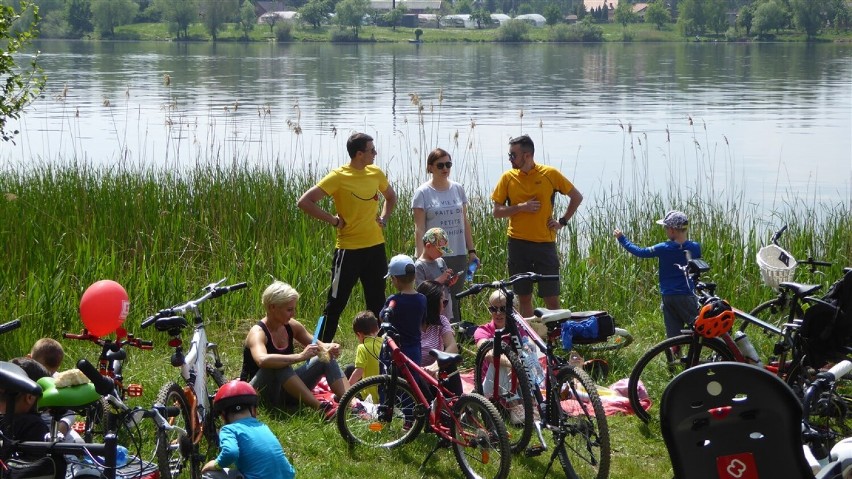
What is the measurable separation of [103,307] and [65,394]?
1261 millimetres

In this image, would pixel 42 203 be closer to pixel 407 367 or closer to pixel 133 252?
pixel 133 252

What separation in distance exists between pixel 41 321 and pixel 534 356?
12.6 ft

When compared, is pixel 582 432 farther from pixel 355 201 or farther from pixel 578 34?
pixel 578 34

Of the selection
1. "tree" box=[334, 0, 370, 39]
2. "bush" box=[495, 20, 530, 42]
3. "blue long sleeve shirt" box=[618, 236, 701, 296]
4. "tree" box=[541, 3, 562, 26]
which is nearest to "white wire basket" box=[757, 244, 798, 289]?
"blue long sleeve shirt" box=[618, 236, 701, 296]

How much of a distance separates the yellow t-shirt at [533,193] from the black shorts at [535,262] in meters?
0.05

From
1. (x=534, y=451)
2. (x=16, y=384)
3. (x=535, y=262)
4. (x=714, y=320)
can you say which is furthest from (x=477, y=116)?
(x=16, y=384)

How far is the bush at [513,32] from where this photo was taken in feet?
244

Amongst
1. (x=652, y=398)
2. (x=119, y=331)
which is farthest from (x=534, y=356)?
(x=119, y=331)

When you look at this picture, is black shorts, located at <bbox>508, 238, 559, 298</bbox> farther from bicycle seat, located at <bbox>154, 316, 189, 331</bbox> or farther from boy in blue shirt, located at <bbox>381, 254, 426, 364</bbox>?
bicycle seat, located at <bbox>154, 316, 189, 331</bbox>

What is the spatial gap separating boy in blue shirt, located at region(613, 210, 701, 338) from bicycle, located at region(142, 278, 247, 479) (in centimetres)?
263

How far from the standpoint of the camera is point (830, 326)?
5215 mm

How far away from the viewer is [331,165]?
48.6 feet

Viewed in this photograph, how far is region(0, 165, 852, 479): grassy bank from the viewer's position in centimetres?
765


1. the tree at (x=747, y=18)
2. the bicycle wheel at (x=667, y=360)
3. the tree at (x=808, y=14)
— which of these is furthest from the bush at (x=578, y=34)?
the bicycle wheel at (x=667, y=360)
